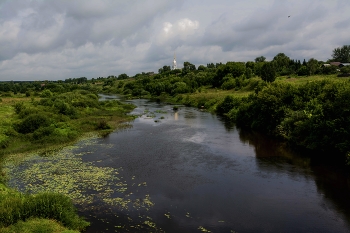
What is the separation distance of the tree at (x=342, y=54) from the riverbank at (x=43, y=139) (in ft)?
279

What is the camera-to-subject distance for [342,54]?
4301 inches

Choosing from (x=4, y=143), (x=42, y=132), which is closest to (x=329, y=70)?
(x=42, y=132)

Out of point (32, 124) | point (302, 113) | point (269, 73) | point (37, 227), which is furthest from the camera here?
point (269, 73)

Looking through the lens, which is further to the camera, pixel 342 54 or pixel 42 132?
pixel 342 54

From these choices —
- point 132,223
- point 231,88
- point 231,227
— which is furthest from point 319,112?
point 231,88

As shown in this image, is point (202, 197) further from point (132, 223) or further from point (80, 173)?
point (80, 173)

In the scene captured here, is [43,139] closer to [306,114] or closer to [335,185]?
[335,185]

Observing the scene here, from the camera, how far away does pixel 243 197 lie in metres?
19.9

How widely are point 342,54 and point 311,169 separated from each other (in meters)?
102

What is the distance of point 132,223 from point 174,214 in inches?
103

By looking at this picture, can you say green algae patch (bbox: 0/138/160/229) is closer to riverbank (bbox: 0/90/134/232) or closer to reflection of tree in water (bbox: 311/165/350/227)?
riverbank (bbox: 0/90/134/232)

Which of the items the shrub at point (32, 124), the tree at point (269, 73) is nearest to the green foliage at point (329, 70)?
the tree at point (269, 73)

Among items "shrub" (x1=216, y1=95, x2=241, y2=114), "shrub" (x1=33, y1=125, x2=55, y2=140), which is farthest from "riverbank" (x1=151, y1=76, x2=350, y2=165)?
"shrub" (x1=33, y1=125, x2=55, y2=140)

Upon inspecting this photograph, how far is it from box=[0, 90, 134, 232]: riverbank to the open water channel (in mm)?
2115
